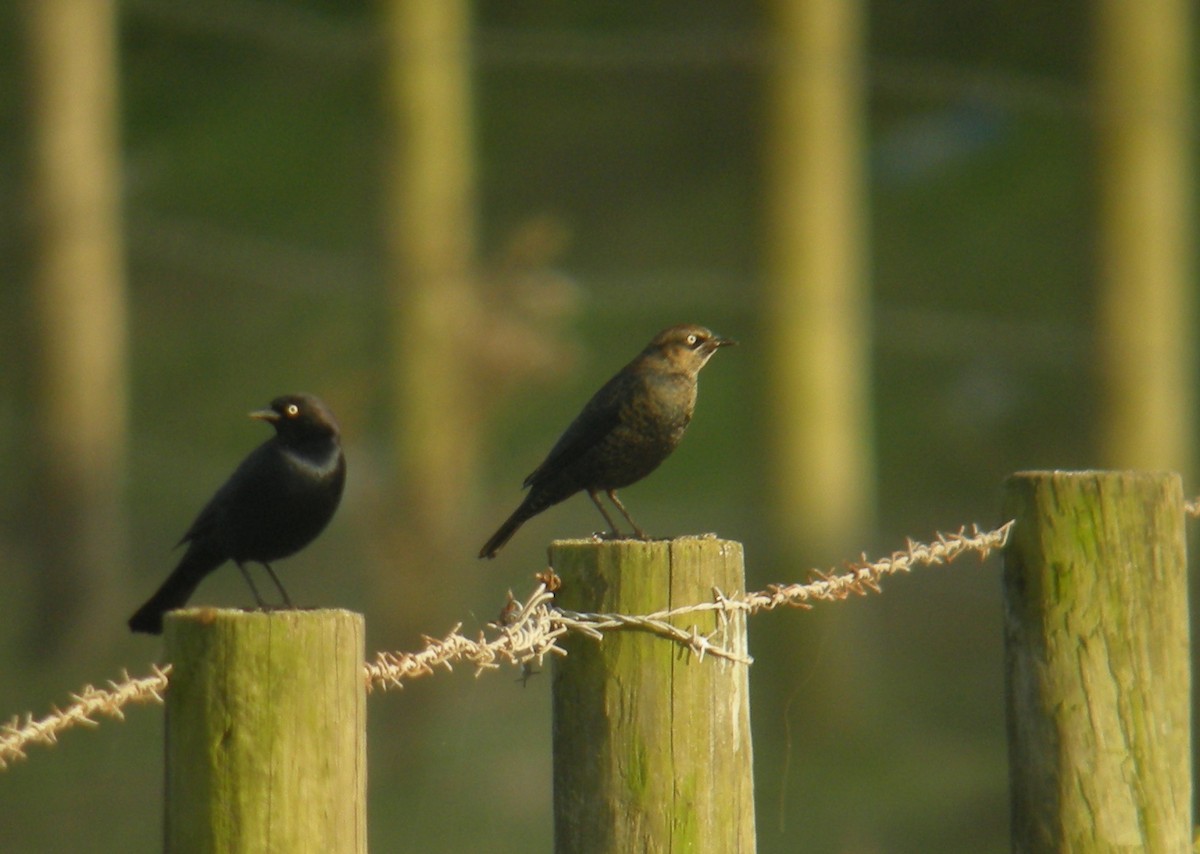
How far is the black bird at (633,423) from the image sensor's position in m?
4.14

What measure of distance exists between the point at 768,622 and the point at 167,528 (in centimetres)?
713

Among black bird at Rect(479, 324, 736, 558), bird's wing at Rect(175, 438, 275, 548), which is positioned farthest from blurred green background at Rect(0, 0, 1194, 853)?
bird's wing at Rect(175, 438, 275, 548)

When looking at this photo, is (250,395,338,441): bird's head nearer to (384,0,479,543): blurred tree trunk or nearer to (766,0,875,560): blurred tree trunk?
(384,0,479,543): blurred tree trunk

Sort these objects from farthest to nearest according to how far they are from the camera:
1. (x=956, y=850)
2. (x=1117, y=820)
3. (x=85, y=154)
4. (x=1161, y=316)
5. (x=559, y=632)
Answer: (x=85, y=154)
(x=1161, y=316)
(x=956, y=850)
(x=1117, y=820)
(x=559, y=632)

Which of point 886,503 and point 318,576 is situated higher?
point 886,503

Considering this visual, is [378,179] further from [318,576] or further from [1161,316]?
[1161,316]

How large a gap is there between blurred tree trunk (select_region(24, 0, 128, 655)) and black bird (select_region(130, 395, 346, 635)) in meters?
6.31

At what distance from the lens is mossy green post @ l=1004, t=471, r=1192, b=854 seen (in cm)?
249

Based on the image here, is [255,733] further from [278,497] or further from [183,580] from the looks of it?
[183,580]

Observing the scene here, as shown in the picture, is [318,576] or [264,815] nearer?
[264,815]

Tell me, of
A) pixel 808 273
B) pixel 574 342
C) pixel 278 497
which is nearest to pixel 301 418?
pixel 278 497

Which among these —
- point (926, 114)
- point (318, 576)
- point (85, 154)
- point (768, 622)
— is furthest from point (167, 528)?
point (926, 114)

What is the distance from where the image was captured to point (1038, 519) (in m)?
2.55

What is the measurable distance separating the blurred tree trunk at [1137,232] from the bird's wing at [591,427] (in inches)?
211
